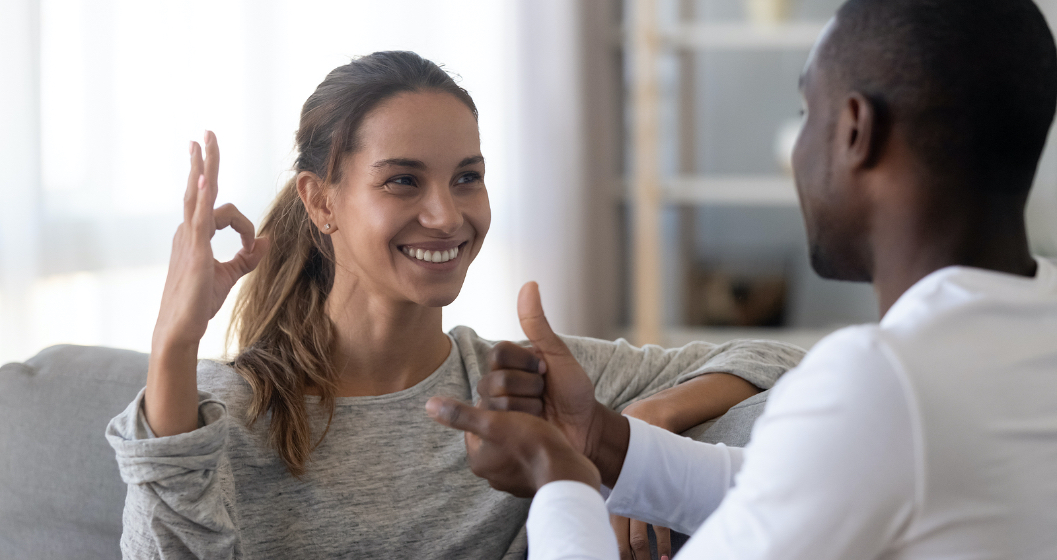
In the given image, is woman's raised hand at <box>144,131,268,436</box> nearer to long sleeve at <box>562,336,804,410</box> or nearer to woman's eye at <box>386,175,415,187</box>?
woman's eye at <box>386,175,415,187</box>

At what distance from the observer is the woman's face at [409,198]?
1408mm

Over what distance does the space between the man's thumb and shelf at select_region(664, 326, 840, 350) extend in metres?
2.72

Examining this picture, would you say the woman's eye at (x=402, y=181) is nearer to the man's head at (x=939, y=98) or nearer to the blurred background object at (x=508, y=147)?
the man's head at (x=939, y=98)

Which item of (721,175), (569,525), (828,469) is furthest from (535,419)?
(721,175)

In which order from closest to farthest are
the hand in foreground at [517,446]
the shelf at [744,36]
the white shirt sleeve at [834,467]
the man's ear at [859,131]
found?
the white shirt sleeve at [834,467]
the man's ear at [859,131]
the hand in foreground at [517,446]
the shelf at [744,36]

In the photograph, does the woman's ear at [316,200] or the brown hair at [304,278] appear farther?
the woman's ear at [316,200]

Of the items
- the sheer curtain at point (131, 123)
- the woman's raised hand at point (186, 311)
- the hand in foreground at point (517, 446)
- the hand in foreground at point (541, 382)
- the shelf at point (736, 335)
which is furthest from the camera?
the shelf at point (736, 335)

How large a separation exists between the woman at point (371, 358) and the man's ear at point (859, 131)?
0.67m

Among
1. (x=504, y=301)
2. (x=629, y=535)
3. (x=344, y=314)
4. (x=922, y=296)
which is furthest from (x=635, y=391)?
(x=504, y=301)

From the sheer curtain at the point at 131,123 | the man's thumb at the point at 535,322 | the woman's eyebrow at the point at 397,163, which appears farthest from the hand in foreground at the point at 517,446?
the sheer curtain at the point at 131,123

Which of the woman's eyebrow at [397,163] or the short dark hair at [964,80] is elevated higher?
the short dark hair at [964,80]

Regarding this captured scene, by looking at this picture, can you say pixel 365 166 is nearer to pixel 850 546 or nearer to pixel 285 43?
pixel 850 546

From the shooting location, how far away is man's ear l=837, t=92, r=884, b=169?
777mm

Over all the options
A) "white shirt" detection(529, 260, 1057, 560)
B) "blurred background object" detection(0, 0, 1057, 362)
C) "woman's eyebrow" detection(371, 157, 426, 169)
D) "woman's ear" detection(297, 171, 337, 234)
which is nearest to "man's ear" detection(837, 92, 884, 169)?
"white shirt" detection(529, 260, 1057, 560)
